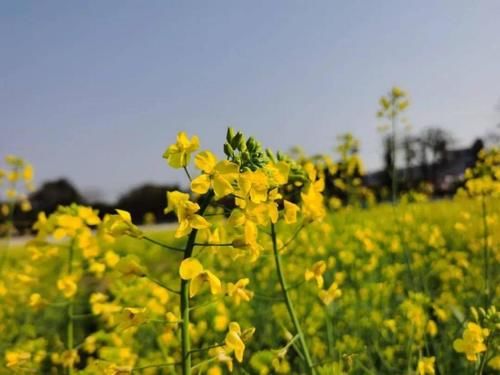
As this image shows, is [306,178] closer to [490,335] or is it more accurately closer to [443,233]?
[490,335]

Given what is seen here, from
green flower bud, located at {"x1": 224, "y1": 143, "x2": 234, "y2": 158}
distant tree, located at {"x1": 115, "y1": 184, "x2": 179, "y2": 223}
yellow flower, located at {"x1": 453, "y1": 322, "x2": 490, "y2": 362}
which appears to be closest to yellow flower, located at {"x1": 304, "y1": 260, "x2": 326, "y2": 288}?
yellow flower, located at {"x1": 453, "y1": 322, "x2": 490, "y2": 362}

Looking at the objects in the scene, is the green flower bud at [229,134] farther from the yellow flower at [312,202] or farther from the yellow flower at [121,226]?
the yellow flower at [312,202]

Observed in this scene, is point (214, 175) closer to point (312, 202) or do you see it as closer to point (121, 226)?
point (121, 226)

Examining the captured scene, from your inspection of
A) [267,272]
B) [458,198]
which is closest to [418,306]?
[458,198]

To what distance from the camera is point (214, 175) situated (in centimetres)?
127

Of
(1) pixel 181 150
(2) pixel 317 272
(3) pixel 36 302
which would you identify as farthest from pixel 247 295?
(3) pixel 36 302

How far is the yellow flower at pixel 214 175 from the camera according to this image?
1247 millimetres

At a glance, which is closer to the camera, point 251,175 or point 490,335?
point 251,175

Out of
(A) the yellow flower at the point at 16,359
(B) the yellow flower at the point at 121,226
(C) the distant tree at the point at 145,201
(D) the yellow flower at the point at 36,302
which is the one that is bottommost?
(C) the distant tree at the point at 145,201

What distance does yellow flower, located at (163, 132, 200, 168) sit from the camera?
138 cm

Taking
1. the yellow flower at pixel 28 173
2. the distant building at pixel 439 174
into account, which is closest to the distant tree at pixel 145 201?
the distant building at pixel 439 174

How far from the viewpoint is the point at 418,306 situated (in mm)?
2805

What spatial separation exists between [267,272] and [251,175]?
13.5ft

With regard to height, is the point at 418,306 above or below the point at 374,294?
above
